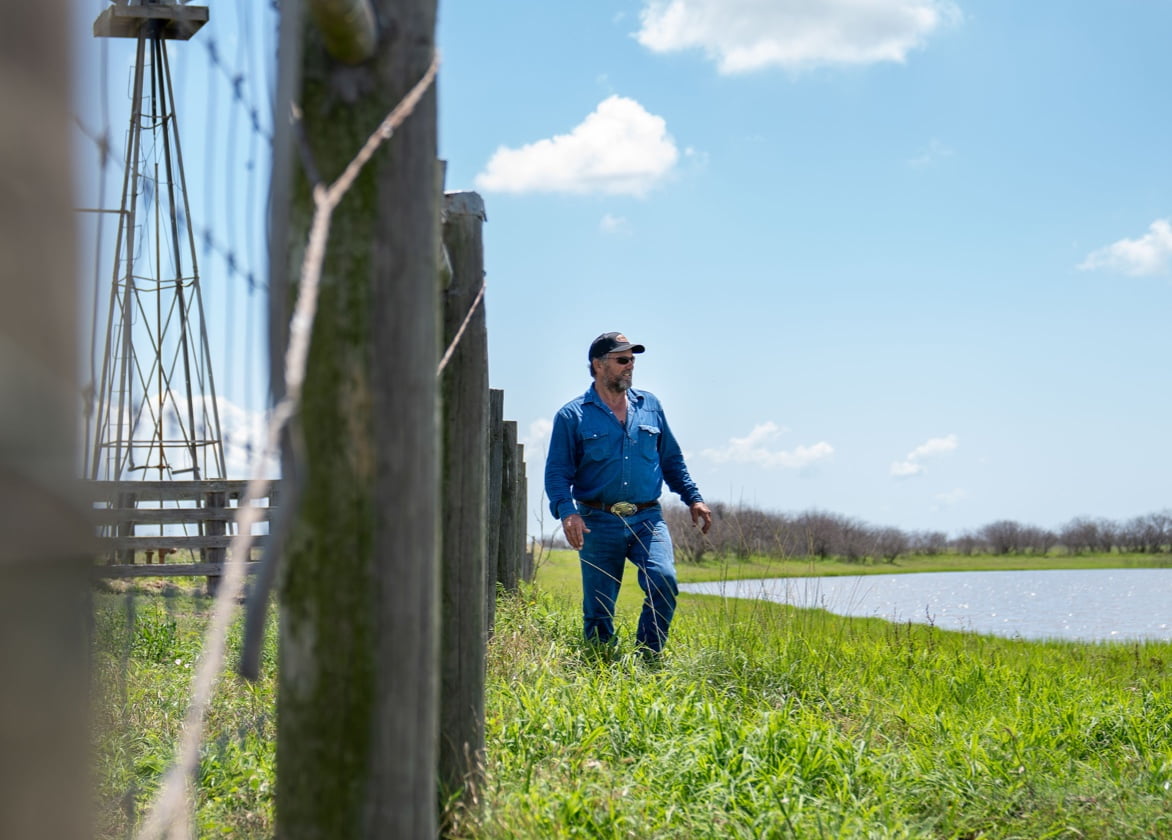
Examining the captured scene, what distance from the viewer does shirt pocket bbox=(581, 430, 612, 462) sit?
20.5 ft

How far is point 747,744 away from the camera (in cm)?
368

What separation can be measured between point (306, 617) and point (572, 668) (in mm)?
4159

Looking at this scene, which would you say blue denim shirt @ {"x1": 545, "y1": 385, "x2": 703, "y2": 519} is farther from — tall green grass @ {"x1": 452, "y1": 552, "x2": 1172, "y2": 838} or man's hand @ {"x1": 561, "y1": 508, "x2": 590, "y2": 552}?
tall green grass @ {"x1": 452, "y1": 552, "x2": 1172, "y2": 838}

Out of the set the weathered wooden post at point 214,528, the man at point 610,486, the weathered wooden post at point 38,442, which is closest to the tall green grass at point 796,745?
the man at point 610,486

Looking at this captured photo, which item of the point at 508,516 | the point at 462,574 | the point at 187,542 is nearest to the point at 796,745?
the point at 462,574

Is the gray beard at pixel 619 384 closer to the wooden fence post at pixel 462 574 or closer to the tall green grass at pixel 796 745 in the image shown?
the tall green grass at pixel 796 745

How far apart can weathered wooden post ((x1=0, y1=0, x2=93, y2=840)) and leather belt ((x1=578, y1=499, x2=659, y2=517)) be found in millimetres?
5199

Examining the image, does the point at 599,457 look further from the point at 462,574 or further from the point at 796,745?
the point at 462,574

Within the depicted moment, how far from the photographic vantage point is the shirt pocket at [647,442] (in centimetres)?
630

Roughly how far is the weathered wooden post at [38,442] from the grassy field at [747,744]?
1851 millimetres

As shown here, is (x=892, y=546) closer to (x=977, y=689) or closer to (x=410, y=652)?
(x=977, y=689)

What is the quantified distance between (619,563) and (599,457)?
680 millimetres

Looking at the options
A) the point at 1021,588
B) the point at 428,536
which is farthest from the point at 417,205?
the point at 1021,588

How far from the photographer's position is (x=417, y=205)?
1.57 m
